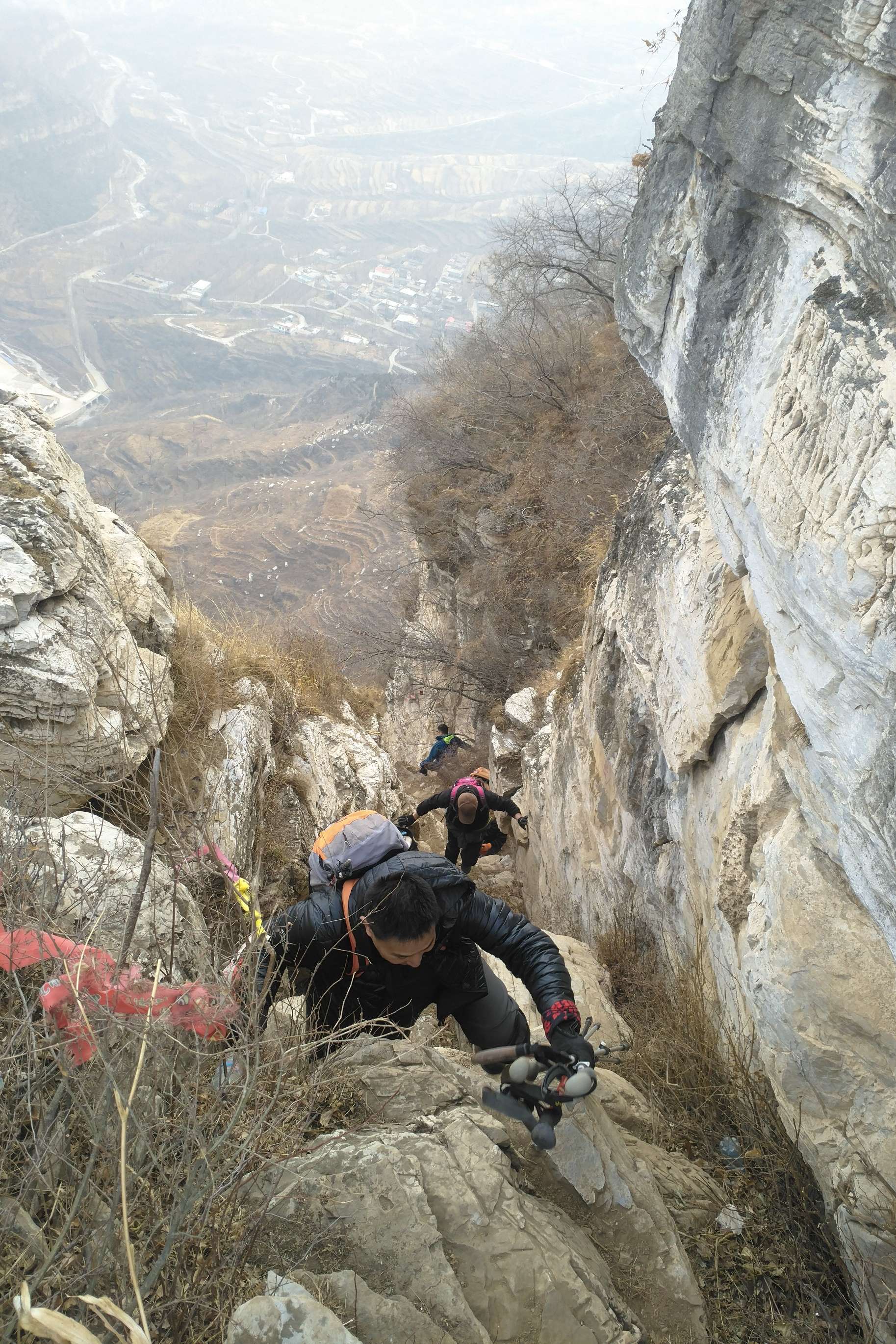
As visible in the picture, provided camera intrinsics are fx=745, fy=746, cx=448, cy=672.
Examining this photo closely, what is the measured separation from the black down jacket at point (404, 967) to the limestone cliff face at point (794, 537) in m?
0.97

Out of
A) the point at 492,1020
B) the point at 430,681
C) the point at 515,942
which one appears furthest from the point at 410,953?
the point at 430,681

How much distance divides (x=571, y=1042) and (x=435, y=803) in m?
3.32

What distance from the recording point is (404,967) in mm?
2826

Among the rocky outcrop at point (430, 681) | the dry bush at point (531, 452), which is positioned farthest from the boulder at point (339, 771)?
the rocky outcrop at point (430, 681)

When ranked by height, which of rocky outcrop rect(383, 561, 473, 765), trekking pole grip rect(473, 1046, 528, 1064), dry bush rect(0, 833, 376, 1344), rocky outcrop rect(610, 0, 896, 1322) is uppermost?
rocky outcrop rect(610, 0, 896, 1322)

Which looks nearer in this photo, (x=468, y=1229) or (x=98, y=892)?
(x=468, y=1229)

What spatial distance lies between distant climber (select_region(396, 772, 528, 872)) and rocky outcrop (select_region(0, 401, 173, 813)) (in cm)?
213

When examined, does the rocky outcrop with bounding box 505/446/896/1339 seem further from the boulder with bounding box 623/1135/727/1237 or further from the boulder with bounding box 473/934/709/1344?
the boulder with bounding box 473/934/709/1344

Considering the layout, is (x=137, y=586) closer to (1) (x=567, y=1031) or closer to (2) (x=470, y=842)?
(2) (x=470, y=842)

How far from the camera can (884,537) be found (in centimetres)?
211

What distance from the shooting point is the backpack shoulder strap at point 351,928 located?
274 cm

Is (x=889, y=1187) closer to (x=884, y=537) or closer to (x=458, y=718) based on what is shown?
(x=884, y=537)

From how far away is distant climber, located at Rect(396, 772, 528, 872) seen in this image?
585 centimetres

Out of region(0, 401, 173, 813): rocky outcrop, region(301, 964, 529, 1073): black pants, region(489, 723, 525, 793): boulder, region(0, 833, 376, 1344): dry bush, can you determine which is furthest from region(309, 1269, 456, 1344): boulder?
region(489, 723, 525, 793): boulder
